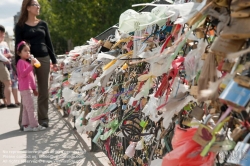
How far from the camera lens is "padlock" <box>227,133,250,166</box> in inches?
42.1

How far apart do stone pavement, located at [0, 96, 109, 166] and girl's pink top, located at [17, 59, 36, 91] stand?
66 centimetres

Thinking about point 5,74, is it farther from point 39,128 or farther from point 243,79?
point 243,79

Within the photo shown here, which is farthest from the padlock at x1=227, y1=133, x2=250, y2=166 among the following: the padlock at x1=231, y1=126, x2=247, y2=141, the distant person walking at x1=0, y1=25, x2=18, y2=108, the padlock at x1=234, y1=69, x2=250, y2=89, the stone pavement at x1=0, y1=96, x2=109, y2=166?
the distant person walking at x1=0, y1=25, x2=18, y2=108

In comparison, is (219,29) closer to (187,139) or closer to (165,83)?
(187,139)

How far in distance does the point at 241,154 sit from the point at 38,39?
4921 mm

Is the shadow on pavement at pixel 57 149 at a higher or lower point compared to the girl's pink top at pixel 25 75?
lower

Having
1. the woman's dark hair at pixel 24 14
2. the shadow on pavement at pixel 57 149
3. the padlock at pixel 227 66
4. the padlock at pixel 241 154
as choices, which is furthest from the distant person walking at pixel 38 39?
the padlock at pixel 241 154

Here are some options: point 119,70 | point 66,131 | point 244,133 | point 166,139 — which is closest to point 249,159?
point 244,133

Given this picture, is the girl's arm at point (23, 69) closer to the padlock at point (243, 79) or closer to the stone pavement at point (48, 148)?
the stone pavement at point (48, 148)

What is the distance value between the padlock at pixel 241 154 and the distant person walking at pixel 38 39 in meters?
4.83

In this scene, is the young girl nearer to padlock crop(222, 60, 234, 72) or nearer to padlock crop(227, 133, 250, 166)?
padlock crop(222, 60, 234, 72)

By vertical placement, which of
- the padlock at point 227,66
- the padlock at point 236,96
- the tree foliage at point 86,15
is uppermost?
the padlock at point 227,66

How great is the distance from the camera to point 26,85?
18.9ft

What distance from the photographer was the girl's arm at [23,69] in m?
5.59
